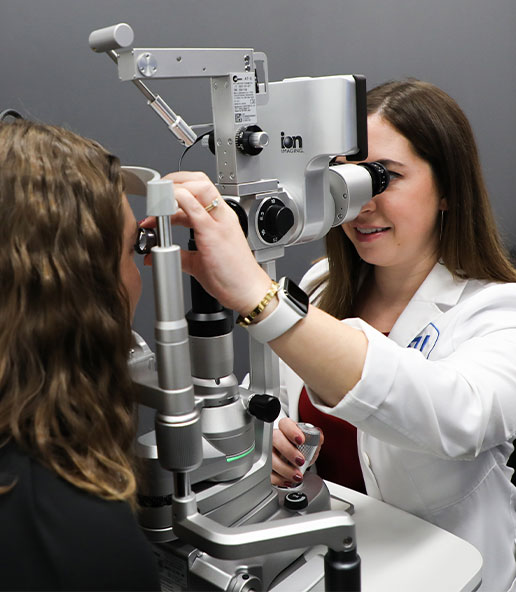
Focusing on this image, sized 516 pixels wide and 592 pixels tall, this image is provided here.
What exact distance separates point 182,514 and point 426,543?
1.53 ft

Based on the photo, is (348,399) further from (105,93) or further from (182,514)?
(105,93)

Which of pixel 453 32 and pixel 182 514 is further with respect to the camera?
pixel 453 32

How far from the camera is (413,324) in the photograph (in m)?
1.25

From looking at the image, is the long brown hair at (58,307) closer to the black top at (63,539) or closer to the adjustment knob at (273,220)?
the black top at (63,539)

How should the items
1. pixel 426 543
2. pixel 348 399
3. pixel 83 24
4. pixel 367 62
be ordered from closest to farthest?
1. pixel 348 399
2. pixel 426 543
3. pixel 83 24
4. pixel 367 62

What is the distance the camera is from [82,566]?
0.62m

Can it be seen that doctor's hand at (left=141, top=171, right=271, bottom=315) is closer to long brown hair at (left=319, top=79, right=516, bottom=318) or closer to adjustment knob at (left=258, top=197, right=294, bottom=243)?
adjustment knob at (left=258, top=197, right=294, bottom=243)

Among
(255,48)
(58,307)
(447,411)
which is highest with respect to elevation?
(255,48)

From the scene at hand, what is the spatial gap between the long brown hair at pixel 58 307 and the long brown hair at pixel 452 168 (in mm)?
735

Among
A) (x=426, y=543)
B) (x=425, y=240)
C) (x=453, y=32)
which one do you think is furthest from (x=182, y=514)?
(x=453, y=32)

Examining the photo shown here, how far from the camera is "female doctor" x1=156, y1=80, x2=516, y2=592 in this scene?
0.83m

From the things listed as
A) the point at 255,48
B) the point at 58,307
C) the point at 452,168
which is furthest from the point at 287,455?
the point at 255,48

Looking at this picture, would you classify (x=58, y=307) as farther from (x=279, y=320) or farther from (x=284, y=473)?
(x=284, y=473)

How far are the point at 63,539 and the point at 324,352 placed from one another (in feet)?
1.31
